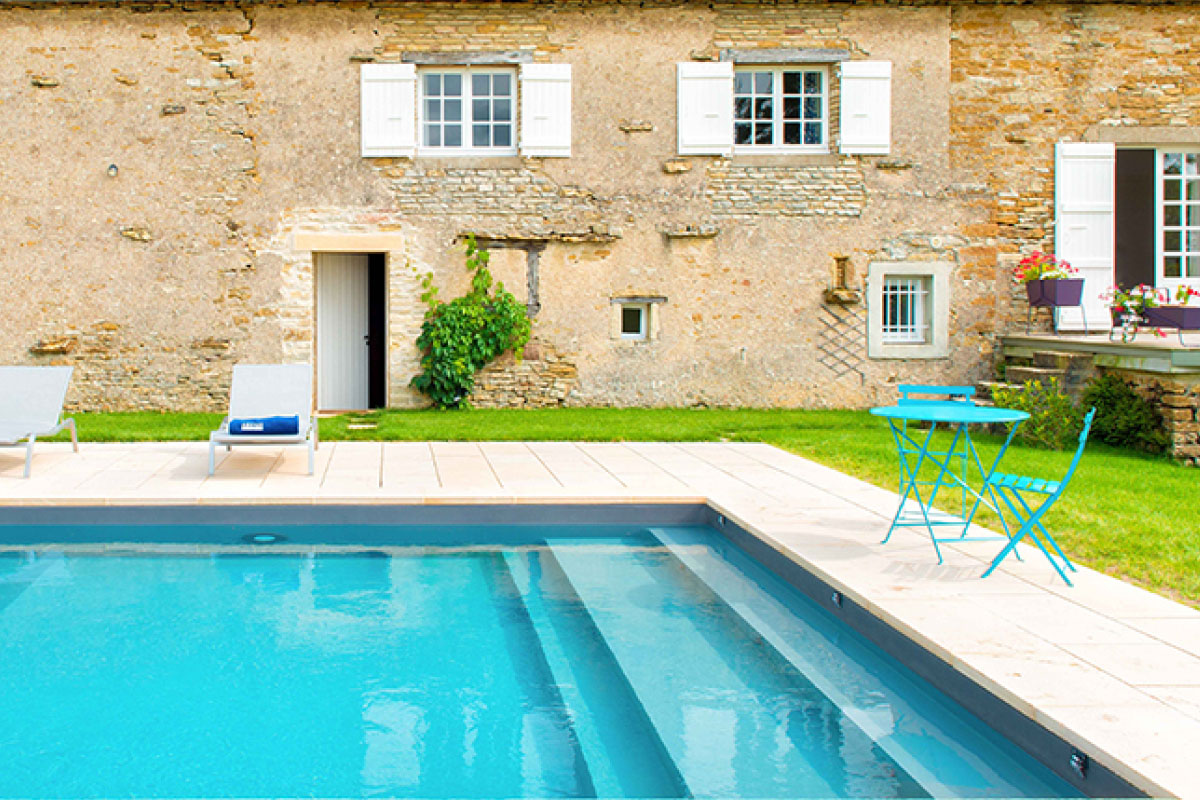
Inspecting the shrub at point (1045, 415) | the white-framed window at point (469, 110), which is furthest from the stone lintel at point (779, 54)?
the shrub at point (1045, 415)

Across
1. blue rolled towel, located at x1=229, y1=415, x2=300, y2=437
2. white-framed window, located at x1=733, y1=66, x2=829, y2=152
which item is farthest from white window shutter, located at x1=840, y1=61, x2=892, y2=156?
blue rolled towel, located at x1=229, y1=415, x2=300, y2=437

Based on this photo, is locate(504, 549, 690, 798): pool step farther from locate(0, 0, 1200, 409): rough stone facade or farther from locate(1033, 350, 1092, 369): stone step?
locate(0, 0, 1200, 409): rough stone facade

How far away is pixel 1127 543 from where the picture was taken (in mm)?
5297

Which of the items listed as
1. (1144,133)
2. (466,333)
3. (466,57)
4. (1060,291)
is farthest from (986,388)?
(466,57)

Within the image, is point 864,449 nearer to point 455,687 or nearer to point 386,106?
point 455,687

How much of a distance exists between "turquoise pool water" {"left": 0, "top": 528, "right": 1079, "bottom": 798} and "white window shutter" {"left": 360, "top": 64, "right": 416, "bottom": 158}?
7.08 meters

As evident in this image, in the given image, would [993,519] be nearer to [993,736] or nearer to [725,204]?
[993,736]

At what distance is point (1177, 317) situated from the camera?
9.49 meters

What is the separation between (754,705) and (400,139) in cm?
944

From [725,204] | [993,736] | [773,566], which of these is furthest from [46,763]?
[725,204]

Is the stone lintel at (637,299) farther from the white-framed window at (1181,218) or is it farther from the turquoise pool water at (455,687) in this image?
the turquoise pool water at (455,687)

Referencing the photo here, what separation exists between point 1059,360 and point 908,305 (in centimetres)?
216

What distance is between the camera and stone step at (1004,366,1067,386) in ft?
34.9

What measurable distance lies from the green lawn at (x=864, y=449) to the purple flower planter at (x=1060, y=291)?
2456mm
